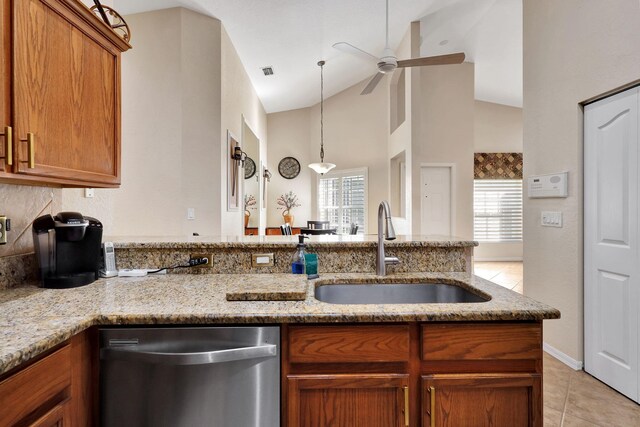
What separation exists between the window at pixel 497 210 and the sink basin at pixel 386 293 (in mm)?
6840

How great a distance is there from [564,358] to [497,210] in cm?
578

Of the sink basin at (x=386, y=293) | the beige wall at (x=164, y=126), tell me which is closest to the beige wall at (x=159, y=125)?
the beige wall at (x=164, y=126)

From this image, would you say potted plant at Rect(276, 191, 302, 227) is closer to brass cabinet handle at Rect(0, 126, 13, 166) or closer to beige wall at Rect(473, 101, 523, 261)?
beige wall at Rect(473, 101, 523, 261)

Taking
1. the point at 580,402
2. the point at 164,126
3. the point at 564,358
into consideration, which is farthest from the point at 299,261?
the point at 164,126

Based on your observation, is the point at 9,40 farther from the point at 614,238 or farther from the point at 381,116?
the point at 381,116

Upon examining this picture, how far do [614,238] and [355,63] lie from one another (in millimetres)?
4900

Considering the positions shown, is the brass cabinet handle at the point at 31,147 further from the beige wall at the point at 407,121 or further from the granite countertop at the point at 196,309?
the beige wall at the point at 407,121

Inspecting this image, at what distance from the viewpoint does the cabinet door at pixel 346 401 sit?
41.8 inches

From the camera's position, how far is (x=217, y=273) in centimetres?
164

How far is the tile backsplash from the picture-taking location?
1387 mm

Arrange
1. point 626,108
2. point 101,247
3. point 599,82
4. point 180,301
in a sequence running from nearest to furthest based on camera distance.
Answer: point 180,301, point 101,247, point 626,108, point 599,82

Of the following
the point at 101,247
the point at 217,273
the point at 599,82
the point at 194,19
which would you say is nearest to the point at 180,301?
the point at 217,273

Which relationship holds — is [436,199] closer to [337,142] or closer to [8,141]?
[337,142]

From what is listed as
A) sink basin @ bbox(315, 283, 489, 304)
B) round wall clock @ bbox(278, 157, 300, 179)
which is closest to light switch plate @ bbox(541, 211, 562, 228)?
sink basin @ bbox(315, 283, 489, 304)
